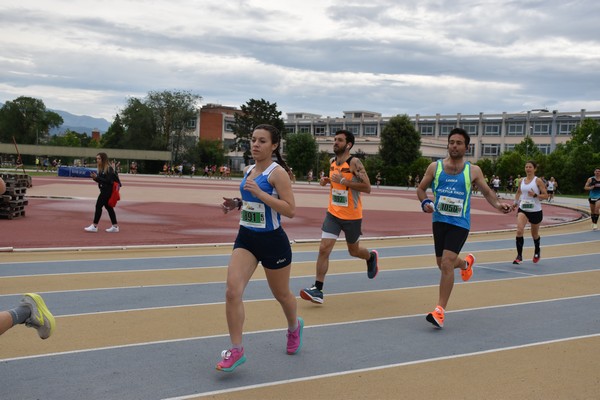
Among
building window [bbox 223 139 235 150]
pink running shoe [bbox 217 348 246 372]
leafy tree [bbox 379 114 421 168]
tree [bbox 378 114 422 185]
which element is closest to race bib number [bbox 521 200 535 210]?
pink running shoe [bbox 217 348 246 372]

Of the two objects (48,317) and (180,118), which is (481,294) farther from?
(180,118)

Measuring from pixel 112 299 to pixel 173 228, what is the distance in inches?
343

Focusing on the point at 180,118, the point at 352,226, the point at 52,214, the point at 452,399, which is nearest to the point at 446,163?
the point at 352,226

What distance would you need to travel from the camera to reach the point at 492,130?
10175 cm

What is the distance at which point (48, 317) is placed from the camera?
16.5ft

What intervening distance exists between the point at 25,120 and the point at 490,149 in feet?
267

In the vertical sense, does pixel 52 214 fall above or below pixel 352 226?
below

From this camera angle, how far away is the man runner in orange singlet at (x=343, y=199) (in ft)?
25.4

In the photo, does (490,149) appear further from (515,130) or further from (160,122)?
(160,122)

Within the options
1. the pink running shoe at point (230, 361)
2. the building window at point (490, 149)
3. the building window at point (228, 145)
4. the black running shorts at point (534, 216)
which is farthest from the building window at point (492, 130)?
the pink running shoe at point (230, 361)

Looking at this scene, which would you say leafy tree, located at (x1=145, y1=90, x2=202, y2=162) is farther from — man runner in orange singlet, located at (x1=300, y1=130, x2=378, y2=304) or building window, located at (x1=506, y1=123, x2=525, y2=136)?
man runner in orange singlet, located at (x1=300, y1=130, x2=378, y2=304)

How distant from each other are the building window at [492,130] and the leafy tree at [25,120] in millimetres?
75974

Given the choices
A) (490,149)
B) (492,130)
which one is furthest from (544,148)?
(492,130)

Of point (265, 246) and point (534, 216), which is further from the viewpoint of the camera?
point (534, 216)
